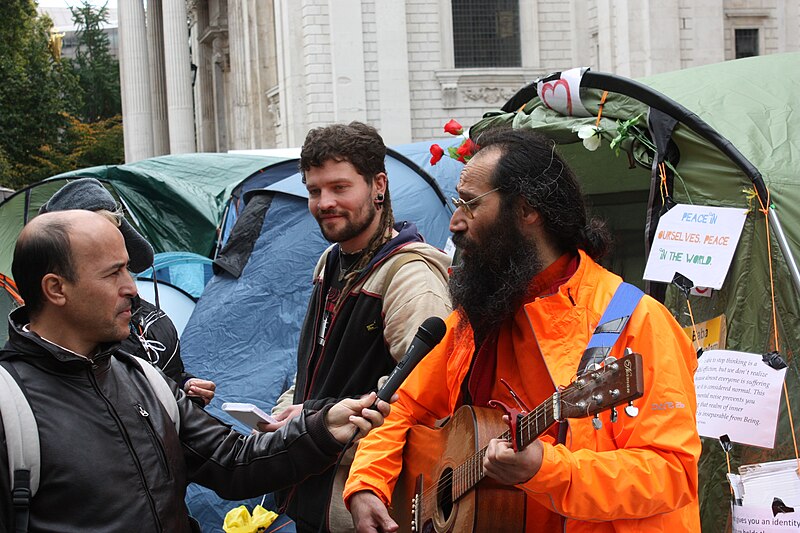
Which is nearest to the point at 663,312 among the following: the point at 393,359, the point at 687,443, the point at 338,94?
the point at 687,443

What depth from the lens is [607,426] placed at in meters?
2.74

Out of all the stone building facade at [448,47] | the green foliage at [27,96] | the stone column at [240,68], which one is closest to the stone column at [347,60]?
the stone building facade at [448,47]

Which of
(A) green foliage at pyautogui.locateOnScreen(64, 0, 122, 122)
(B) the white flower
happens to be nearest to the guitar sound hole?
(B) the white flower

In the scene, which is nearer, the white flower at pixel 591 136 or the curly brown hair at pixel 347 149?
the curly brown hair at pixel 347 149

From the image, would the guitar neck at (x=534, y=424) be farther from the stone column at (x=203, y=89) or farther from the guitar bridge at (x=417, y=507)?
the stone column at (x=203, y=89)

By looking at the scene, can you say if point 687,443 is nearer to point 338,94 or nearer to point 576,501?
point 576,501

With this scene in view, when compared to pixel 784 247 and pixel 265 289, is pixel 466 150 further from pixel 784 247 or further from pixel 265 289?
pixel 265 289

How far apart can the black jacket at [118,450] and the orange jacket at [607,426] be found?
0.66 meters

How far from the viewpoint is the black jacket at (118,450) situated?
8.36ft

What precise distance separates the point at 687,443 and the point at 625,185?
4.24 meters

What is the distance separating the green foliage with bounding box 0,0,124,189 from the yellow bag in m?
26.9

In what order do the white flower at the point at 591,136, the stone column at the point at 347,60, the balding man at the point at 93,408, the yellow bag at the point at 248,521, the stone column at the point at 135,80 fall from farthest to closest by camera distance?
the stone column at the point at 135,80
the stone column at the point at 347,60
the yellow bag at the point at 248,521
the white flower at the point at 591,136
the balding man at the point at 93,408

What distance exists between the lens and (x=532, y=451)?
2520 millimetres

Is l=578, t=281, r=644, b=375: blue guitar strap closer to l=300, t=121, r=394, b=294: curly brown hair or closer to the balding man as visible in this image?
the balding man
